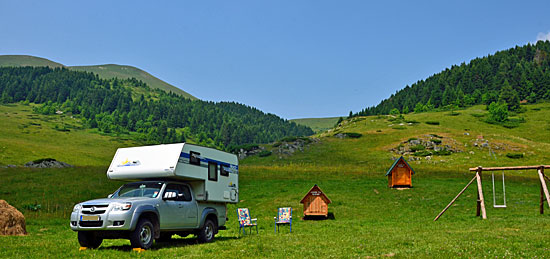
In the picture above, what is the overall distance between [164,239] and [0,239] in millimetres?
6225

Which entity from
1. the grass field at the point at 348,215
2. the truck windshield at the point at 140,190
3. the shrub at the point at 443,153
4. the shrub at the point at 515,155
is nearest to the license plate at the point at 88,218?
the grass field at the point at 348,215

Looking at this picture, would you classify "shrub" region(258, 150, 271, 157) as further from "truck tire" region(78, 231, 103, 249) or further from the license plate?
the license plate

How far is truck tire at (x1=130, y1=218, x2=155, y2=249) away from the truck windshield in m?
1.35

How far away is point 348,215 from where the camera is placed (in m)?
33.0

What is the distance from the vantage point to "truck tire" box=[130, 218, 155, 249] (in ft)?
46.7

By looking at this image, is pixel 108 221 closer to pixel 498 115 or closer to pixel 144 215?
pixel 144 215

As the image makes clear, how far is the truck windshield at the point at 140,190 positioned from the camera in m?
16.1

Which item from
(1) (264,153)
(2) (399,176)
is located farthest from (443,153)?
(2) (399,176)

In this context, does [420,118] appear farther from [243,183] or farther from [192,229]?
[192,229]

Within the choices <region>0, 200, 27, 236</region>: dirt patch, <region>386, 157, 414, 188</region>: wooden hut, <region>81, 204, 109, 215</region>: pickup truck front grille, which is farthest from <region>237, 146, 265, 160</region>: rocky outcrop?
<region>81, 204, 109, 215</region>: pickup truck front grille

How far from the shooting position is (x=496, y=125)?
14038 cm

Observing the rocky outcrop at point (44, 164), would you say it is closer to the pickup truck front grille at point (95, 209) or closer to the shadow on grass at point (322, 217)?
the shadow on grass at point (322, 217)

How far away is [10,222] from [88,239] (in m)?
6.55

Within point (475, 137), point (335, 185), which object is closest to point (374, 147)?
point (475, 137)
